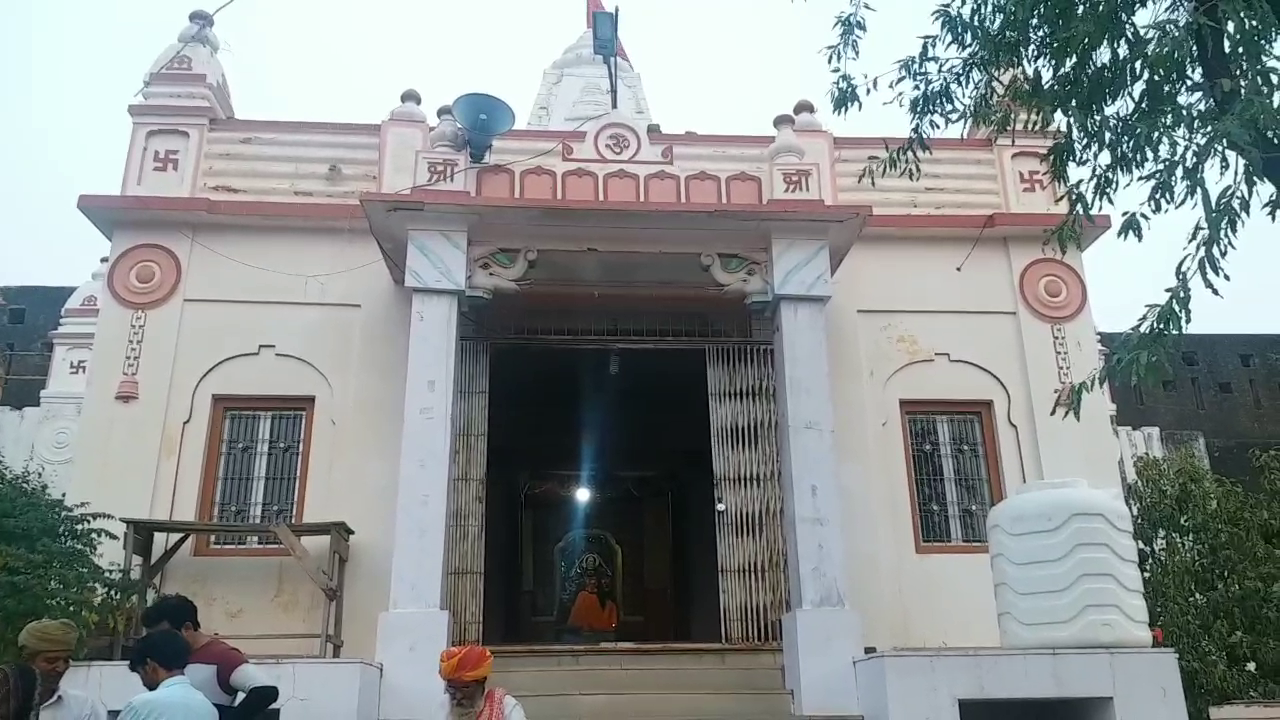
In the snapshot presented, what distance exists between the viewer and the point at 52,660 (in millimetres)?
3434

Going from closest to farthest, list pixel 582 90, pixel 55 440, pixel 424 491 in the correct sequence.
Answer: pixel 424 491 → pixel 582 90 → pixel 55 440

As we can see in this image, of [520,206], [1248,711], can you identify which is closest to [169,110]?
[520,206]

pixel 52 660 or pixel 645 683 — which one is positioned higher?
pixel 645 683

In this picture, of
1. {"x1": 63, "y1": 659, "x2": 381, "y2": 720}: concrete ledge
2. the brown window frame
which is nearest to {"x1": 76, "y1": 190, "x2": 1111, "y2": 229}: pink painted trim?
the brown window frame

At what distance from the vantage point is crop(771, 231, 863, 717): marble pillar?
6199 millimetres

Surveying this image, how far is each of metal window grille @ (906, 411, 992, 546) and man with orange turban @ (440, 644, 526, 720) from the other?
4.80m

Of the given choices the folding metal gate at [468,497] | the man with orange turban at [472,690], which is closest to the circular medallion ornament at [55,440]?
the folding metal gate at [468,497]

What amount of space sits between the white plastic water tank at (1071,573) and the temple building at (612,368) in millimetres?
38

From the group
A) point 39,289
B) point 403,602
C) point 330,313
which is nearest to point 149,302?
point 330,313

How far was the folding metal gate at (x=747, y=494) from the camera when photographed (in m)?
7.21

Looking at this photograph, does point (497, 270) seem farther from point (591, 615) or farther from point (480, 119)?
point (591, 615)

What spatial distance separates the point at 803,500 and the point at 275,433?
4009 mm

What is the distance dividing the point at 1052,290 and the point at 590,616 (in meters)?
5.55

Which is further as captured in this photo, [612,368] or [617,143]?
[612,368]
